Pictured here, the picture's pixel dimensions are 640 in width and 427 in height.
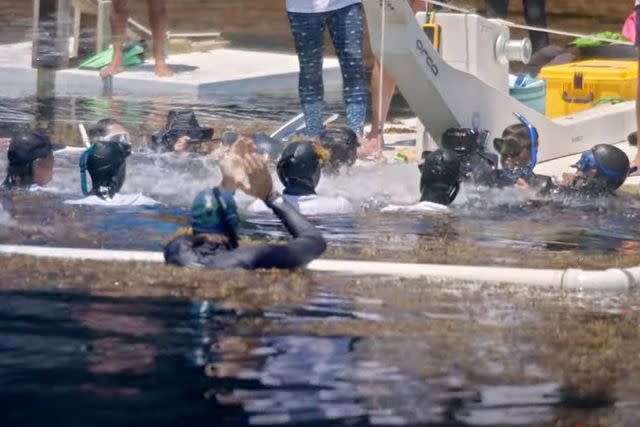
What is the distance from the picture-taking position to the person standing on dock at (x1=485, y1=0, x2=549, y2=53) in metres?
15.6

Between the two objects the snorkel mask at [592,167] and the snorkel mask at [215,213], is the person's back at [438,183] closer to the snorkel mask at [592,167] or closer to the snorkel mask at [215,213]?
the snorkel mask at [592,167]

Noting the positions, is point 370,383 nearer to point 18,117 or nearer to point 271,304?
point 271,304

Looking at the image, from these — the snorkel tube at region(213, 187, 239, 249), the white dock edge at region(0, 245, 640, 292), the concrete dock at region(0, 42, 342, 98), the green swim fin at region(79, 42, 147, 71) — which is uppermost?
the snorkel tube at region(213, 187, 239, 249)

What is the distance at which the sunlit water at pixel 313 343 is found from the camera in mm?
5281

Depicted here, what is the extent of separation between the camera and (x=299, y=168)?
30.9 ft

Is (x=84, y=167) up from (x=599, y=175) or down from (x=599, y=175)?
up

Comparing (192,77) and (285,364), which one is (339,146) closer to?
(285,364)

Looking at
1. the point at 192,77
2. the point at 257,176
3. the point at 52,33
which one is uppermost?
the point at 257,176

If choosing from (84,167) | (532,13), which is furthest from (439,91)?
(532,13)

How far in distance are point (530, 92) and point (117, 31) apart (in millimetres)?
4605

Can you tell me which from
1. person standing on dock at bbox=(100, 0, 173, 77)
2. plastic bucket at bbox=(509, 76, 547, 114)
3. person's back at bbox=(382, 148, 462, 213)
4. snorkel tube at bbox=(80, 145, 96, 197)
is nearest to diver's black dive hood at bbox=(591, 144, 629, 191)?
person's back at bbox=(382, 148, 462, 213)

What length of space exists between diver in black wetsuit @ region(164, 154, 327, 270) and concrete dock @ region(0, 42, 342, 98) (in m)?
8.24

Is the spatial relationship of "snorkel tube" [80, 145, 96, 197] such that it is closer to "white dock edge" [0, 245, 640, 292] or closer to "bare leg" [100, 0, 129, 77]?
"white dock edge" [0, 245, 640, 292]

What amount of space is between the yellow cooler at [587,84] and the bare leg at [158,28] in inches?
151
